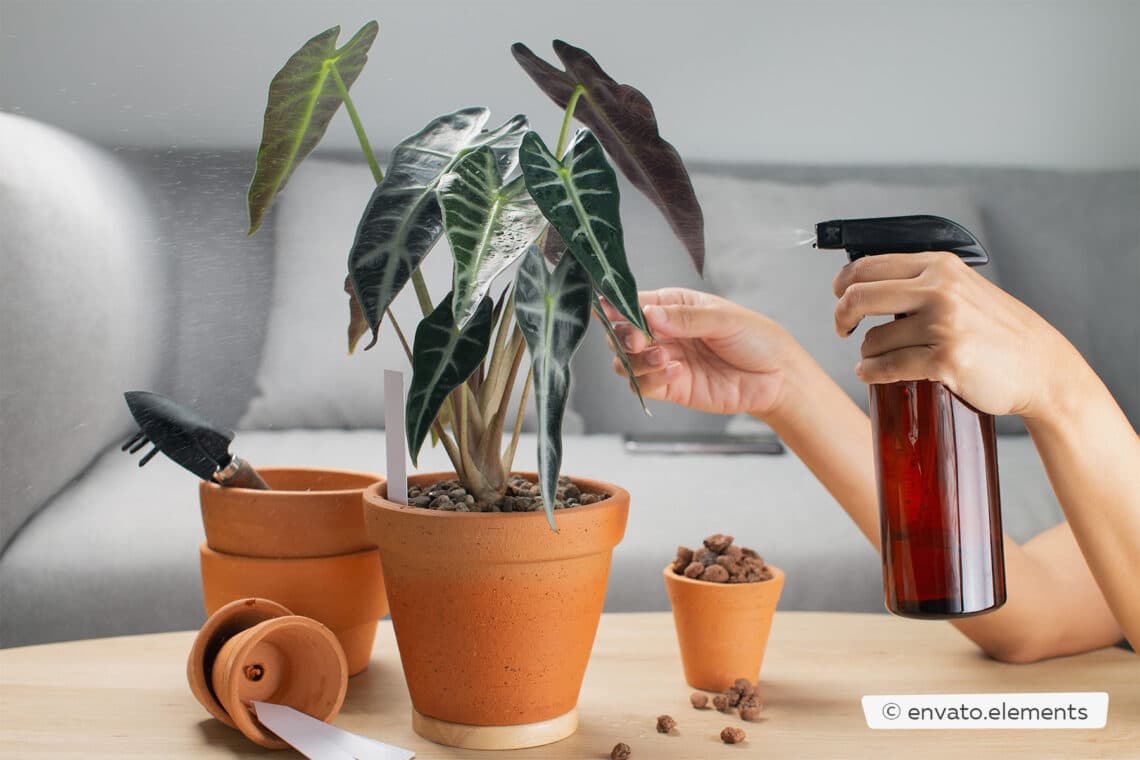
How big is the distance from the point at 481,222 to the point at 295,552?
291mm

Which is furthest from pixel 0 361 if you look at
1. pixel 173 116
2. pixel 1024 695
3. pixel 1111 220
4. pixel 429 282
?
pixel 1111 220

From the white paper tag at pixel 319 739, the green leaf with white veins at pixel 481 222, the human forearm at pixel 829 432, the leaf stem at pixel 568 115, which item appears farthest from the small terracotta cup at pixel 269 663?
the human forearm at pixel 829 432

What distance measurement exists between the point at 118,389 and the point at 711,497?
78cm

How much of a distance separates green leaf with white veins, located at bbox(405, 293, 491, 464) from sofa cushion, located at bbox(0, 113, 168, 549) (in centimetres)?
78

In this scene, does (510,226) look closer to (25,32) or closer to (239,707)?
(239,707)

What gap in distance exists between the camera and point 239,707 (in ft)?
1.89

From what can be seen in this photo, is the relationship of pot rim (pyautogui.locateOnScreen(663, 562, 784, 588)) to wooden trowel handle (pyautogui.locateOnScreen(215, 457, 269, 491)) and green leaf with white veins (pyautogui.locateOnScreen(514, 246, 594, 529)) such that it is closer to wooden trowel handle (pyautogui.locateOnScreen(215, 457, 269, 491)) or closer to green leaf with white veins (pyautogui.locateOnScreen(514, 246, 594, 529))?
green leaf with white veins (pyautogui.locateOnScreen(514, 246, 594, 529))

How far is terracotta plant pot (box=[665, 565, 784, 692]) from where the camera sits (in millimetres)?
683

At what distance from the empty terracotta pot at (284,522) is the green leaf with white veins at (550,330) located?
23 centimetres

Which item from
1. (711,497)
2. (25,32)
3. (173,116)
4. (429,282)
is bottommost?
(711,497)

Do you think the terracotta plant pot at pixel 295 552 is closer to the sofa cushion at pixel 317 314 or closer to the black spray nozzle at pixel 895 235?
the black spray nozzle at pixel 895 235

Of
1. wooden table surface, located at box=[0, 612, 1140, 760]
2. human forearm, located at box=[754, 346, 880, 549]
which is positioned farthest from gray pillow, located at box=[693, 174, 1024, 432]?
wooden table surface, located at box=[0, 612, 1140, 760]

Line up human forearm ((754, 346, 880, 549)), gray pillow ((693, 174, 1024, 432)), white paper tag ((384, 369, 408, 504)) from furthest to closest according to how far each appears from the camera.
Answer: gray pillow ((693, 174, 1024, 432))
human forearm ((754, 346, 880, 549))
white paper tag ((384, 369, 408, 504))

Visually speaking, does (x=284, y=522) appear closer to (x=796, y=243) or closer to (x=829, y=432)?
(x=829, y=432)
